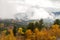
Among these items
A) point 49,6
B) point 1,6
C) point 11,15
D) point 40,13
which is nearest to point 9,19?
point 11,15

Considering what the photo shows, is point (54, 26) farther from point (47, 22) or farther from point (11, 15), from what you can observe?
point (11, 15)

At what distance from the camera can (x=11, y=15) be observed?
1366mm

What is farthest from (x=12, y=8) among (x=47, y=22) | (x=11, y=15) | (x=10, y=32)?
(x=47, y=22)

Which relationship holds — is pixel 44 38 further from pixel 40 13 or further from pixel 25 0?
pixel 25 0

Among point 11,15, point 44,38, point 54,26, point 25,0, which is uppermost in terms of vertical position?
point 25,0

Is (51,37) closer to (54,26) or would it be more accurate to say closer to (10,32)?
(54,26)

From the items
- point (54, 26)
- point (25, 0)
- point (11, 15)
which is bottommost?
point (54, 26)

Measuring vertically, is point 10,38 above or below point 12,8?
below

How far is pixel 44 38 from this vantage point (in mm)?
1359

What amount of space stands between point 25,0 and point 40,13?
188mm

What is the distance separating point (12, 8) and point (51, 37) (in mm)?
452

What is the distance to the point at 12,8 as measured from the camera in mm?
1372

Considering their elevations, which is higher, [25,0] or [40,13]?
[25,0]

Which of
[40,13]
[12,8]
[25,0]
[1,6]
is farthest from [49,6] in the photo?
[1,6]
